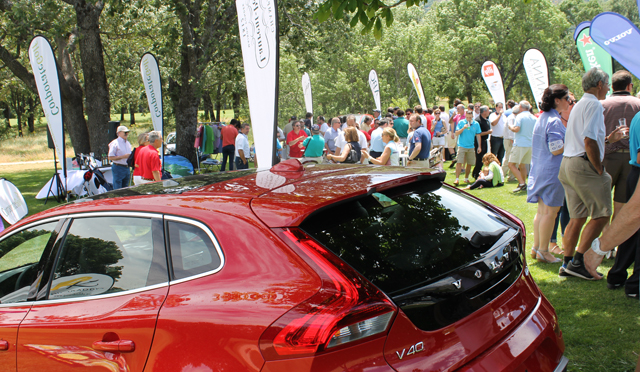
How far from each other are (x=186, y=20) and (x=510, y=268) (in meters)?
15.3

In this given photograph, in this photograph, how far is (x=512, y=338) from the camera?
192cm

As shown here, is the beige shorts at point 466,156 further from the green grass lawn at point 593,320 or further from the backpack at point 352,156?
the green grass lawn at point 593,320

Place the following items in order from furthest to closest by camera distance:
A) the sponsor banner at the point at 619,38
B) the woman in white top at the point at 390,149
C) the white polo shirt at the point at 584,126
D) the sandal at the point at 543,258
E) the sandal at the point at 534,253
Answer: the woman in white top at the point at 390,149 → the sponsor banner at the point at 619,38 → the sandal at the point at 534,253 → the sandal at the point at 543,258 → the white polo shirt at the point at 584,126

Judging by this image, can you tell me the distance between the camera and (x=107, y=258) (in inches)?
92.4

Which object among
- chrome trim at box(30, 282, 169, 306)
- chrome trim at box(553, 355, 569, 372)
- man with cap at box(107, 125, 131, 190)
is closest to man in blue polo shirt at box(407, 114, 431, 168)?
man with cap at box(107, 125, 131, 190)

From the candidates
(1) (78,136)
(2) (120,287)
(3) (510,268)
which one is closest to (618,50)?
(3) (510,268)

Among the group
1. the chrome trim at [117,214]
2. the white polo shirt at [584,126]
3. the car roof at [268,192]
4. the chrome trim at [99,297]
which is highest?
the white polo shirt at [584,126]

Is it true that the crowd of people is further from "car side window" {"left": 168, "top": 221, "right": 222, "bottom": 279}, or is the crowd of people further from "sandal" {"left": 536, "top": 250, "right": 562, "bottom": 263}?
"car side window" {"left": 168, "top": 221, "right": 222, "bottom": 279}

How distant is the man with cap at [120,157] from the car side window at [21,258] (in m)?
7.05

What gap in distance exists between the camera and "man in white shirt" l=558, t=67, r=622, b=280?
4.24 metres

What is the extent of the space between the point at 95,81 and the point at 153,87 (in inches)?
160

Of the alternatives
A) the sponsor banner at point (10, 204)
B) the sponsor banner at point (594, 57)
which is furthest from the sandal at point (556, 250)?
the sponsor banner at point (10, 204)

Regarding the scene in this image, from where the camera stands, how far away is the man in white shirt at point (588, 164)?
13.9 feet

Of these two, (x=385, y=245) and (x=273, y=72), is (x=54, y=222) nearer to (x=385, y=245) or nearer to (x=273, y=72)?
(x=385, y=245)
